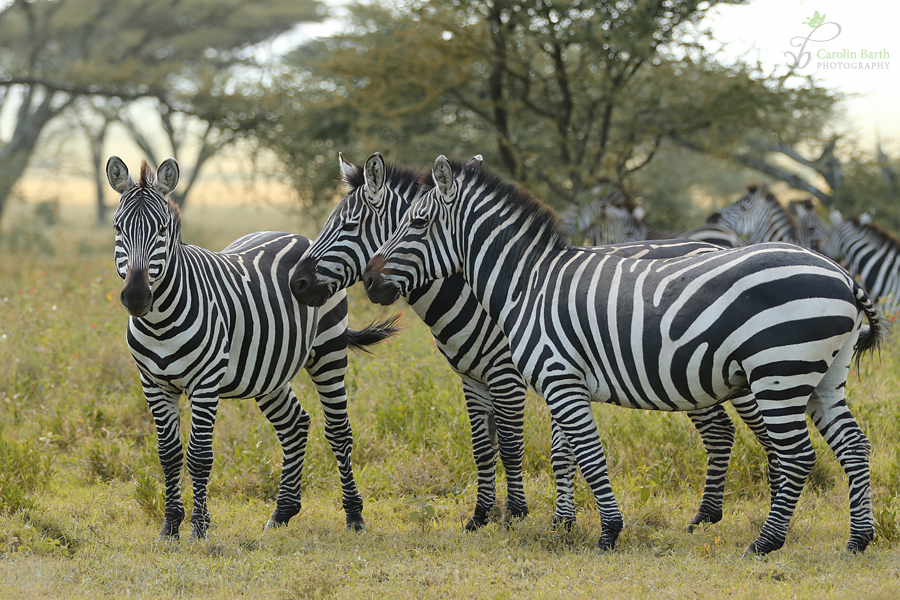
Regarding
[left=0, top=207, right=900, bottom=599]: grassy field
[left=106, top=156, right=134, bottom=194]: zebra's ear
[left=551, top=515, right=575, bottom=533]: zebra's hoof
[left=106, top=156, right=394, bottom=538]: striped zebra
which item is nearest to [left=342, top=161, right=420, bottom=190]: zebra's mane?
[left=106, top=156, right=394, bottom=538]: striped zebra

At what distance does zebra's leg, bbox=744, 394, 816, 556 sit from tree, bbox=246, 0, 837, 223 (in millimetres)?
9417

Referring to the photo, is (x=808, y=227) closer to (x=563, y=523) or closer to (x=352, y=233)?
(x=563, y=523)

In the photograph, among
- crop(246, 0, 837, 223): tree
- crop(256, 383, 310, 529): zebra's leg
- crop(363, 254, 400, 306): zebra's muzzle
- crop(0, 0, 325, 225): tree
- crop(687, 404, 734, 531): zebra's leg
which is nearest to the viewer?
crop(363, 254, 400, 306): zebra's muzzle

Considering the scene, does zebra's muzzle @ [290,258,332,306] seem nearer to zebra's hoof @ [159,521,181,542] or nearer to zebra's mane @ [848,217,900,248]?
zebra's hoof @ [159,521,181,542]

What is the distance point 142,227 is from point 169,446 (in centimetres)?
137

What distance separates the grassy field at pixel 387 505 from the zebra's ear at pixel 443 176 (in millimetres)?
2021

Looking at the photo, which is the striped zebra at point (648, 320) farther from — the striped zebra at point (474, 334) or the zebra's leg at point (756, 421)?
the zebra's leg at point (756, 421)

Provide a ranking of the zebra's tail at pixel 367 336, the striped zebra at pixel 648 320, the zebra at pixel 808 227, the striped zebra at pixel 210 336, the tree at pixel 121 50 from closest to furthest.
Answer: the striped zebra at pixel 648 320
the striped zebra at pixel 210 336
the zebra's tail at pixel 367 336
the zebra at pixel 808 227
the tree at pixel 121 50

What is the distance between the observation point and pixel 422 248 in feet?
15.2

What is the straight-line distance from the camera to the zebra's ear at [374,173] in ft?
15.8

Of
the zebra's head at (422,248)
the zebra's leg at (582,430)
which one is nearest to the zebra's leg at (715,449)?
the zebra's leg at (582,430)

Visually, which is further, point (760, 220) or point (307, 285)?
point (760, 220)

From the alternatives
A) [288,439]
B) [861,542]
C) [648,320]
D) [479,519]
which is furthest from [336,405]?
[861,542]

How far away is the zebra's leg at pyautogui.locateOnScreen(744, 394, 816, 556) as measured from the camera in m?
3.93
